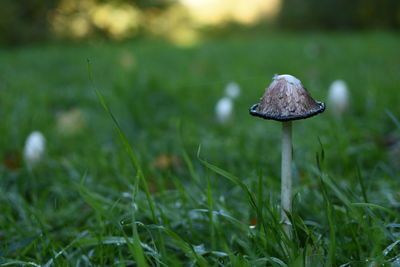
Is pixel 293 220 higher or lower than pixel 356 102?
higher

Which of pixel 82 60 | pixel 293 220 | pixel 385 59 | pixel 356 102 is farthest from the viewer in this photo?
pixel 82 60

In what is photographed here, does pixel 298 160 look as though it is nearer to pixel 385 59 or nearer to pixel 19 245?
pixel 19 245

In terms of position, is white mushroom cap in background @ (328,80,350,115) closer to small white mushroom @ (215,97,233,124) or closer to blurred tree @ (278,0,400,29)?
small white mushroom @ (215,97,233,124)

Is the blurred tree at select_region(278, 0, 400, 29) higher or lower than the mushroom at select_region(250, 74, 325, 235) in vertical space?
lower

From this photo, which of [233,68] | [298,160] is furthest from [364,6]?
[298,160]

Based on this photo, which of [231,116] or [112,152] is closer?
[112,152]

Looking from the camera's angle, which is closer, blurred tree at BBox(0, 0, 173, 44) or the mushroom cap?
the mushroom cap

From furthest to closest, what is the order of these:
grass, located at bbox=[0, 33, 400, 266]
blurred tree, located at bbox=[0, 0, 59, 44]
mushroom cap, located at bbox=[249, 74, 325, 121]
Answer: blurred tree, located at bbox=[0, 0, 59, 44], grass, located at bbox=[0, 33, 400, 266], mushroom cap, located at bbox=[249, 74, 325, 121]

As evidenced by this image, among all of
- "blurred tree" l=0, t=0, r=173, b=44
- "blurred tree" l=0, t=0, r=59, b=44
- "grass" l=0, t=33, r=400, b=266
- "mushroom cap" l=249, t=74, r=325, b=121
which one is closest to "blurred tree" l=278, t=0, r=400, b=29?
"blurred tree" l=0, t=0, r=173, b=44
